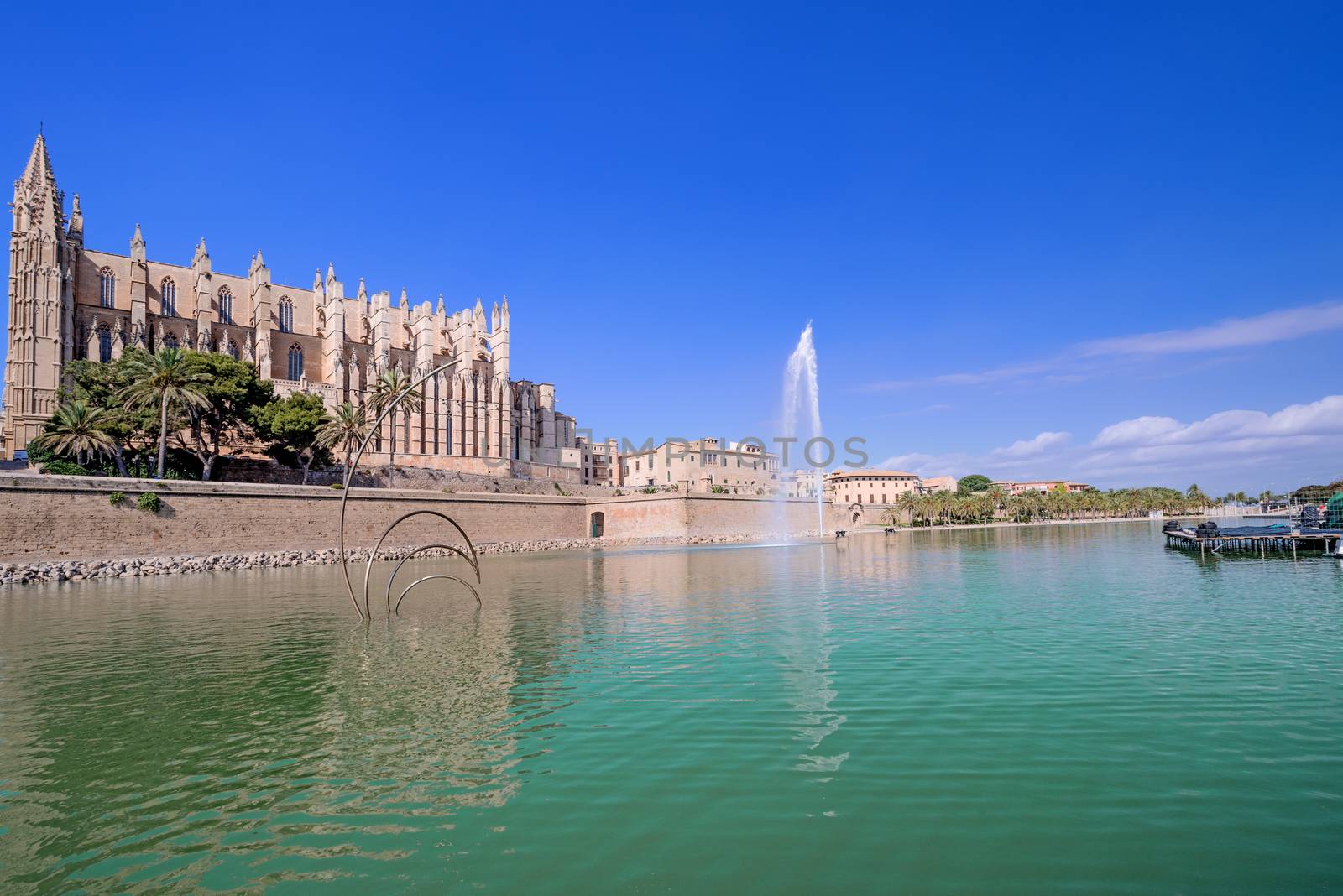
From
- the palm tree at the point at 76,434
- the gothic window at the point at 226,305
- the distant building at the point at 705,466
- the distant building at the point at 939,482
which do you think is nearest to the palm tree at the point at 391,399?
the gothic window at the point at 226,305

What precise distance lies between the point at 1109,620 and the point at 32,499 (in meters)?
41.0

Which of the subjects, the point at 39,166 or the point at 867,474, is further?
the point at 867,474

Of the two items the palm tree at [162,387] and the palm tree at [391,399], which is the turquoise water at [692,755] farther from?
the palm tree at [391,399]

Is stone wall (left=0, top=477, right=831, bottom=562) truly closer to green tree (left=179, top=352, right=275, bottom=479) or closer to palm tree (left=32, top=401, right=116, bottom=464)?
palm tree (left=32, top=401, right=116, bottom=464)

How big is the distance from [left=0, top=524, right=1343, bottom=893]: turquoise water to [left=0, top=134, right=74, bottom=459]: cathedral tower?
45667mm

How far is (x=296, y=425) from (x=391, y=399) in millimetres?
6924

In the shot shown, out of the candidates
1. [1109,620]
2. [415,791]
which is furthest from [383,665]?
[1109,620]

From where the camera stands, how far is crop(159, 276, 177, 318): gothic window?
2601 inches

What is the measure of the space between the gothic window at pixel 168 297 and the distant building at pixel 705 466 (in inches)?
2293

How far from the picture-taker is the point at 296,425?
52.4 metres

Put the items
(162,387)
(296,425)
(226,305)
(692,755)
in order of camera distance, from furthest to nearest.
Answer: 1. (226,305)
2. (296,425)
3. (162,387)
4. (692,755)

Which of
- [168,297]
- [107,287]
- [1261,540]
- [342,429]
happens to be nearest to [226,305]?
[168,297]

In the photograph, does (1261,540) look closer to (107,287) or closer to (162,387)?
(162,387)

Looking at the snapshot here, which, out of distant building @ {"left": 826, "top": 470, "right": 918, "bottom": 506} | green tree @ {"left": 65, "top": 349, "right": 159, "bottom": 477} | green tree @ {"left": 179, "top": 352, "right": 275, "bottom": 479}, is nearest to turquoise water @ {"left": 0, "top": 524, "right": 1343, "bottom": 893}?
green tree @ {"left": 65, "top": 349, "right": 159, "bottom": 477}
